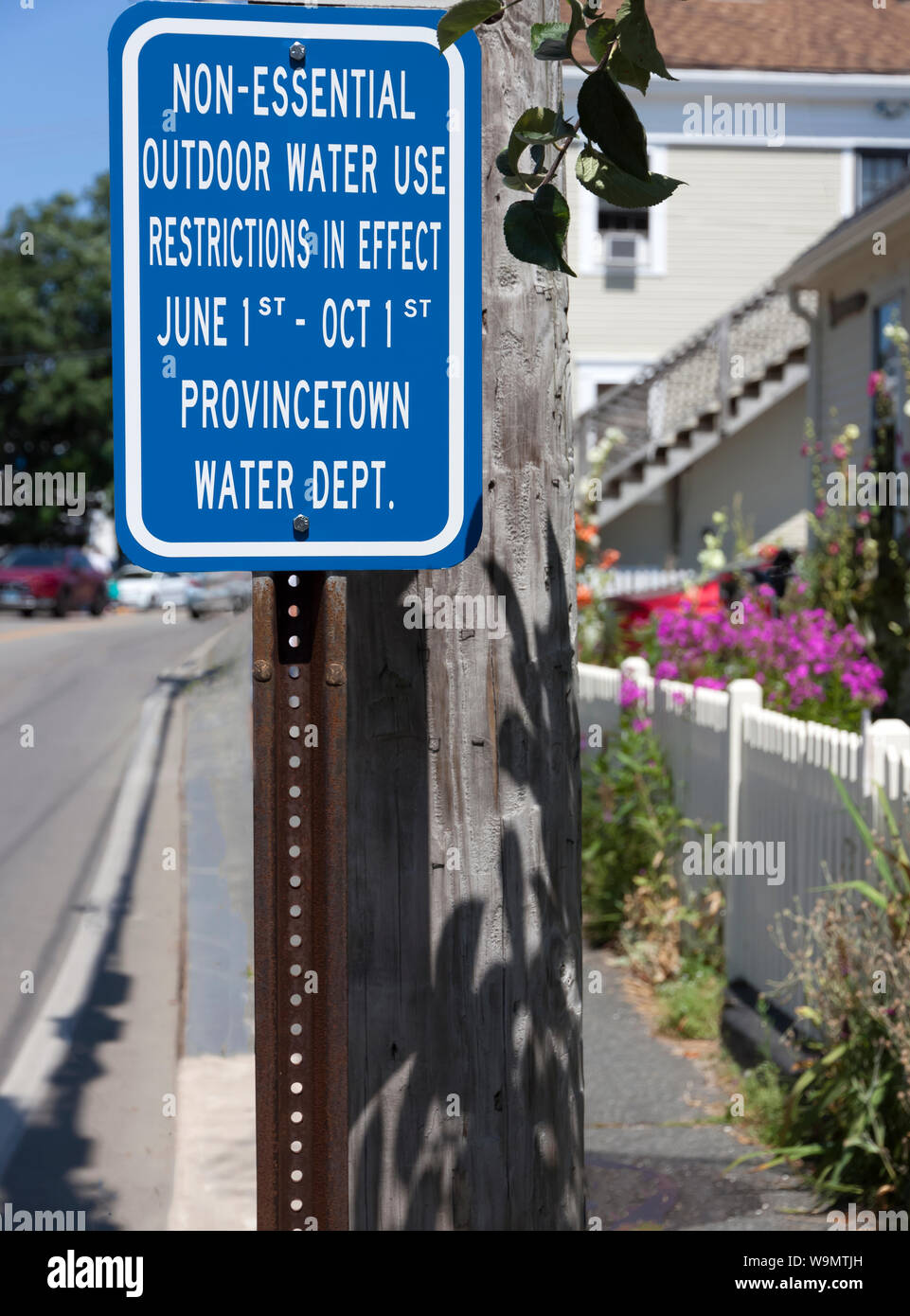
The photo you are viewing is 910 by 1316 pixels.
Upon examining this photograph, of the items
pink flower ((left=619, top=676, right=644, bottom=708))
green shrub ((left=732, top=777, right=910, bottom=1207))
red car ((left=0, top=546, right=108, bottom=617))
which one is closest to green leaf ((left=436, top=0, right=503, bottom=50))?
green shrub ((left=732, top=777, right=910, bottom=1207))

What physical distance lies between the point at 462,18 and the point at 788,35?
77.0 feet

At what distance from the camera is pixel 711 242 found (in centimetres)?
2367

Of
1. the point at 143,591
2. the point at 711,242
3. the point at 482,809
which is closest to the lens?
the point at 482,809

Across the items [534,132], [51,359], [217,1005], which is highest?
[51,359]

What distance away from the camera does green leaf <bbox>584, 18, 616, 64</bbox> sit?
1926 millimetres

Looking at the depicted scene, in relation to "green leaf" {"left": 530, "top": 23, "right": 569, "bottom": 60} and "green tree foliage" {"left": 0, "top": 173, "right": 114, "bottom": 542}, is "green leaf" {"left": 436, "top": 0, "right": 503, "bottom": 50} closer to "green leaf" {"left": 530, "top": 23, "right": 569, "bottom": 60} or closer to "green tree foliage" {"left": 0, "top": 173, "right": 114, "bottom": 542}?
"green leaf" {"left": 530, "top": 23, "right": 569, "bottom": 60}

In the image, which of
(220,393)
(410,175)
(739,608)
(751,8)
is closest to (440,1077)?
(220,393)

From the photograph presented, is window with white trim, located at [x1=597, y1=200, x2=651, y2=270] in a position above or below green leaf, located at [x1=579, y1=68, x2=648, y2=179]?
above

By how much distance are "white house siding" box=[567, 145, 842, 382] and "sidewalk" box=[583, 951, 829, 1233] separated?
17662 mm

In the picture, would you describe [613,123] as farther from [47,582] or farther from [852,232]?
[47,582]

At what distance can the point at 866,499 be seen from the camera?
428 inches

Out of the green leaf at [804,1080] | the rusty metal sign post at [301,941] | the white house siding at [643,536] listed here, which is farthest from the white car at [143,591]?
the rusty metal sign post at [301,941]

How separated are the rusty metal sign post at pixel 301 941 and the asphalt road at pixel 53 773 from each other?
4.92 metres

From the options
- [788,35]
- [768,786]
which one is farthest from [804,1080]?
[788,35]
